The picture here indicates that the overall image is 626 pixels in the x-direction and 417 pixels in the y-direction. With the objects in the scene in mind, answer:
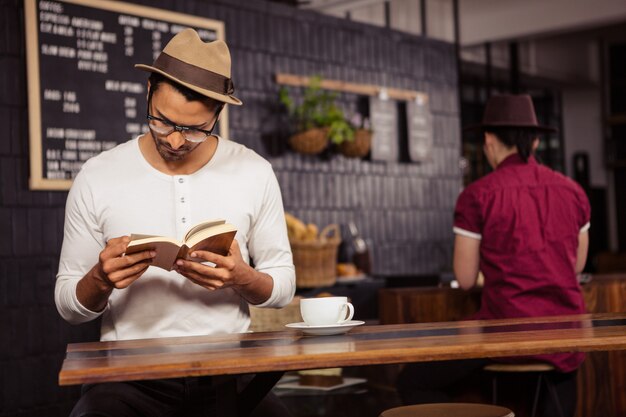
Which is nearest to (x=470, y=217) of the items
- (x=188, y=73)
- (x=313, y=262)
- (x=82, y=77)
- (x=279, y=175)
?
(x=188, y=73)

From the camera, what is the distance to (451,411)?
248 cm

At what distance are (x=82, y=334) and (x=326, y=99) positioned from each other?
8.13ft

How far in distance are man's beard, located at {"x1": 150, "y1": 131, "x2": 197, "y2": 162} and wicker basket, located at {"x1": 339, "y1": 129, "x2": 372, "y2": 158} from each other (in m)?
4.12

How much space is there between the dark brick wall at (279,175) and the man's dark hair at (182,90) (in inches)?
104

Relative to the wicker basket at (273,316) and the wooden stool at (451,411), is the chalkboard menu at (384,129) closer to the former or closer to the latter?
the wicker basket at (273,316)

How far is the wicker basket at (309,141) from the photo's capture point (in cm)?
628

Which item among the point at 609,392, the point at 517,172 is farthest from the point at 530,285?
the point at 609,392

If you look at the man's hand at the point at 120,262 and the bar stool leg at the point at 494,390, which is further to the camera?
the bar stool leg at the point at 494,390

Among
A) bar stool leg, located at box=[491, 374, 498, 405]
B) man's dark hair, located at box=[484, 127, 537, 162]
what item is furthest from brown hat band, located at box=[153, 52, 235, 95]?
bar stool leg, located at box=[491, 374, 498, 405]

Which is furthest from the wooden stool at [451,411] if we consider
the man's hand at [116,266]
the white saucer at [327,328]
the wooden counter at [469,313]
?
the wooden counter at [469,313]

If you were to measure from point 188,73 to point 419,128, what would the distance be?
16.8 ft

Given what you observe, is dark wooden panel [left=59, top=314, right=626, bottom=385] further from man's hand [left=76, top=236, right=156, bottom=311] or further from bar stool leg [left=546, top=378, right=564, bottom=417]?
bar stool leg [left=546, top=378, right=564, bottom=417]

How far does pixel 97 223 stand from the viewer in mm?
2568

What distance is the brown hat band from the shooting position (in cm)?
248
